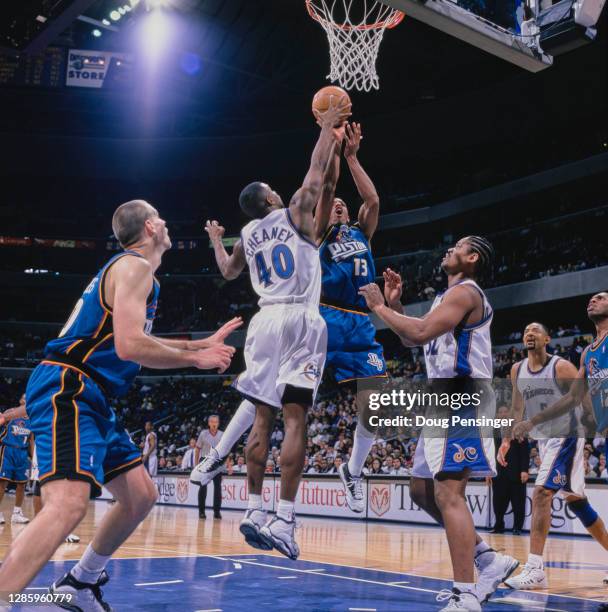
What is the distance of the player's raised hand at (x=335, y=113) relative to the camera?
518 cm

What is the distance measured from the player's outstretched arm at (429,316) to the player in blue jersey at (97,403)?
3.21 feet

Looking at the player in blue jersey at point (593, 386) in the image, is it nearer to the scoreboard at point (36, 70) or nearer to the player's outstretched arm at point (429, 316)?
the player's outstretched arm at point (429, 316)

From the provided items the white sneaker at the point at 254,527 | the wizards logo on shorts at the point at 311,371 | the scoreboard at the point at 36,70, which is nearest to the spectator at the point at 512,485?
the wizards logo on shorts at the point at 311,371

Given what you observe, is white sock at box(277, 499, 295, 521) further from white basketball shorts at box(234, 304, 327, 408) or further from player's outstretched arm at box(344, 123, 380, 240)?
player's outstretched arm at box(344, 123, 380, 240)

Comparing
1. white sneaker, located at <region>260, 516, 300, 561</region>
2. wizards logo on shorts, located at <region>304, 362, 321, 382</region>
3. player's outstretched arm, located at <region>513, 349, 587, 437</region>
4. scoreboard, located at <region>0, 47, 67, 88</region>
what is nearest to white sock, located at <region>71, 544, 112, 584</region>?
white sneaker, located at <region>260, 516, 300, 561</region>

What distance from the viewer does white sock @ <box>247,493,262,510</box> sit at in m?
4.84

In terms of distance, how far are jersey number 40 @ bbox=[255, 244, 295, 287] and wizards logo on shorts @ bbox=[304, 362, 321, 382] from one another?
0.62m

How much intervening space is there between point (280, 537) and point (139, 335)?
1689 mm

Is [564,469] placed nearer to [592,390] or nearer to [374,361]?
[592,390]

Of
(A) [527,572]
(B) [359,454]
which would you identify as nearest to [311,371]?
(B) [359,454]

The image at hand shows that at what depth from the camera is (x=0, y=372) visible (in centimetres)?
3288

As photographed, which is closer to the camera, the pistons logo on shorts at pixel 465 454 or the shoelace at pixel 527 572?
the pistons logo on shorts at pixel 465 454

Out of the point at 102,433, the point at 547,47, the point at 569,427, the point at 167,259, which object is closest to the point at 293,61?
the point at 167,259

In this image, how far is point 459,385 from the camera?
505 cm
